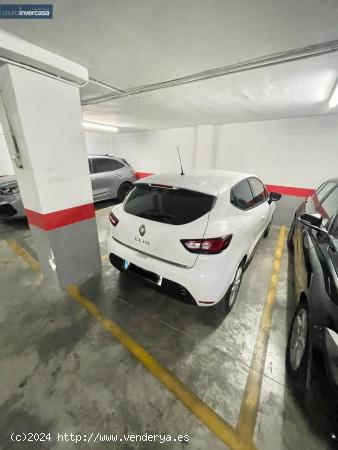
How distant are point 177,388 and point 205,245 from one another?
1167 millimetres

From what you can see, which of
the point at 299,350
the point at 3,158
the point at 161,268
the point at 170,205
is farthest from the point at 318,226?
the point at 3,158

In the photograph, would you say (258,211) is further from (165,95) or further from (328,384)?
(165,95)

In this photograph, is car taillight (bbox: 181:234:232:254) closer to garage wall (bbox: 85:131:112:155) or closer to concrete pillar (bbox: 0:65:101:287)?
concrete pillar (bbox: 0:65:101:287)

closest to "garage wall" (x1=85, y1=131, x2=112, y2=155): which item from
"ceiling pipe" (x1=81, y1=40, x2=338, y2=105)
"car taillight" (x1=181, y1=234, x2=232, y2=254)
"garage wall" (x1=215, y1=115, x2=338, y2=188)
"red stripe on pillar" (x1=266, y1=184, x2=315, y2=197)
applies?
"garage wall" (x1=215, y1=115, x2=338, y2=188)

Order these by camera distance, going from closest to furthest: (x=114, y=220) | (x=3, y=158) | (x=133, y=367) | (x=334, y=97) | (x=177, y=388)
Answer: (x=177, y=388)
(x=133, y=367)
(x=114, y=220)
(x=334, y=97)
(x=3, y=158)

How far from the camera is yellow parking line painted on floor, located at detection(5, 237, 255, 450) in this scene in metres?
1.26

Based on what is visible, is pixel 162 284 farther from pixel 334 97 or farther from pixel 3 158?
pixel 3 158

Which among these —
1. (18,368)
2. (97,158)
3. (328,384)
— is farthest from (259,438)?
(97,158)

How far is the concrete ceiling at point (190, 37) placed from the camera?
4.01ft

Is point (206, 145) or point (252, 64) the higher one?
point (252, 64)

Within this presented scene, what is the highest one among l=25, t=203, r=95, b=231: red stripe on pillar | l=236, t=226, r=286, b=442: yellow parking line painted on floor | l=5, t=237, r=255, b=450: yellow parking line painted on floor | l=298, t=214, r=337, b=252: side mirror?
l=298, t=214, r=337, b=252: side mirror

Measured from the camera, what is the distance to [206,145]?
6004 millimetres

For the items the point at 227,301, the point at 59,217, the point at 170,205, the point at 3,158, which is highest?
the point at 3,158

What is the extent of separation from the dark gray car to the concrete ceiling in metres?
3.49
